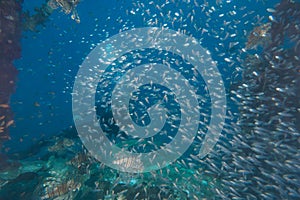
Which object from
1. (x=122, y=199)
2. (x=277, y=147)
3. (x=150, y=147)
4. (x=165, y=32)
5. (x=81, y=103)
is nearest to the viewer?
(x=277, y=147)

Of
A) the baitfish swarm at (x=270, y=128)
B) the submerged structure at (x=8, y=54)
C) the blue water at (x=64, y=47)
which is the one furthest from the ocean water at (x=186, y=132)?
the blue water at (x=64, y=47)

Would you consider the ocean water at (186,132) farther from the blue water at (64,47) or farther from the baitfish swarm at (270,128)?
the blue water at (64,47)

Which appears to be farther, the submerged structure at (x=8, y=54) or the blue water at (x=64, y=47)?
the blue water at (x=64, y=47)

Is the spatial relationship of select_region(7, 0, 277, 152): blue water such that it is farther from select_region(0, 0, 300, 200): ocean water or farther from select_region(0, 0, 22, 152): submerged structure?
select_region(0, 0, 22, 152): submerged structure

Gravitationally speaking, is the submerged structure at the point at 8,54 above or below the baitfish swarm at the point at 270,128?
above

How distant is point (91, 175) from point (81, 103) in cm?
594

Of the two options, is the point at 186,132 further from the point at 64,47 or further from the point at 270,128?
the point at 64,47

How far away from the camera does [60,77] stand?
48.4 metres

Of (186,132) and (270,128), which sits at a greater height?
(186,132)

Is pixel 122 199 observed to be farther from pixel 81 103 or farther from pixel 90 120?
pixel 81 103

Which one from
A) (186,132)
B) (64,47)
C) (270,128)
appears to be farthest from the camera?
(64,47)

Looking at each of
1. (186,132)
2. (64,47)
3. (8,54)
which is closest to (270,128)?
(186,132)

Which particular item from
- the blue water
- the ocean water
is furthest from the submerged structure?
the blue water

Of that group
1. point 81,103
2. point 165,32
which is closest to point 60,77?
point 81,103
